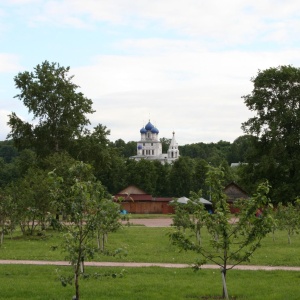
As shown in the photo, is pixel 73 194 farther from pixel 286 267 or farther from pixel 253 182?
pixel 253 182

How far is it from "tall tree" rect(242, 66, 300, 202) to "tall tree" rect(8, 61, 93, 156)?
518 inches

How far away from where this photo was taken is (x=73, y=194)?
40.7ft

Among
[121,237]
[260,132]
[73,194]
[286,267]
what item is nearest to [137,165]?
[260,132]

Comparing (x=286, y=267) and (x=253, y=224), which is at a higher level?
(x=253, y=224)

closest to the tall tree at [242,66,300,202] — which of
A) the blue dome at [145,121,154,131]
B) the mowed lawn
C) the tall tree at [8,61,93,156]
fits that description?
the tall tree at [8,61,93,156]

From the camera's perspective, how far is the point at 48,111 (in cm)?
4719

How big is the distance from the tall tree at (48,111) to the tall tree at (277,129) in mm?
13167

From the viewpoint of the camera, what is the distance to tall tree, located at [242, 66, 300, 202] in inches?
1818

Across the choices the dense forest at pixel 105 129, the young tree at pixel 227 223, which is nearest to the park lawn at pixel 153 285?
the young tree at pixel 227 223

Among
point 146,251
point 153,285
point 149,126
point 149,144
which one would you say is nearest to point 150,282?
point 153,285

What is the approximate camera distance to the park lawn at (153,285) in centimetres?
1441

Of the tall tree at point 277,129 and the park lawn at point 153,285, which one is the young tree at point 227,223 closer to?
the park lawn at point 153,285

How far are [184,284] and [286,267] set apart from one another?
17.1ft

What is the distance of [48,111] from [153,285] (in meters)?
33.0
